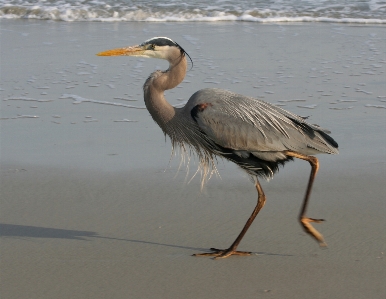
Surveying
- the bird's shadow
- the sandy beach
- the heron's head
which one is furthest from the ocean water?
the bird's shadow

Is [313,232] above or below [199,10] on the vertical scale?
above

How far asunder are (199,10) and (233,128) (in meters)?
8.38

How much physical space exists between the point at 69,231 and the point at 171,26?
24.2 feet

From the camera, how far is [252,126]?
14.2ft

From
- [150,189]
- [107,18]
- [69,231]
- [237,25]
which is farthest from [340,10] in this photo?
[69,231]

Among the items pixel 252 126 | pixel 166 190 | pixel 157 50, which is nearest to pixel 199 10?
pixel 166 190

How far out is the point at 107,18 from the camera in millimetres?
12109

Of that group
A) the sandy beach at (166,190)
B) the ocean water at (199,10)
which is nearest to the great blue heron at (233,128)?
the sandy beach at (166,190)

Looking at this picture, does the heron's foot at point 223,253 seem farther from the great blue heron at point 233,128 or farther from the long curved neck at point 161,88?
the long curved neck at point 161,88

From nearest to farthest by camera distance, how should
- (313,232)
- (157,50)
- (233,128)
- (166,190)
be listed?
(313,232) → (233,128) → (157,50) → (166,190)

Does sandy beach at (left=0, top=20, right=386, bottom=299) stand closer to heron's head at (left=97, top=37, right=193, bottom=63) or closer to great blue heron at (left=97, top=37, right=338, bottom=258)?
great blue heron at (left=97, top=37, right=338, bottom=258)

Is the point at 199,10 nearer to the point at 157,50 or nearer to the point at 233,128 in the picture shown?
the point at 157,50

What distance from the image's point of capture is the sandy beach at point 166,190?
3.81 meters

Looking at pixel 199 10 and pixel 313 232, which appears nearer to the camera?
pixel 313 232
